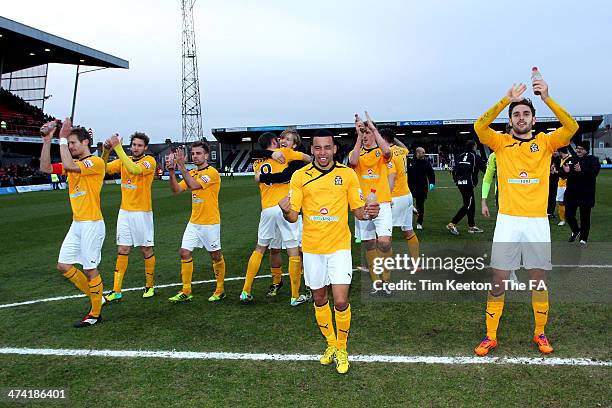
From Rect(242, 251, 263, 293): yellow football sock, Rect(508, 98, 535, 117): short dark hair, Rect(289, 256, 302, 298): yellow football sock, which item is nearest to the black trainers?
Rect(242, 251, 263, 293): yellow football sock

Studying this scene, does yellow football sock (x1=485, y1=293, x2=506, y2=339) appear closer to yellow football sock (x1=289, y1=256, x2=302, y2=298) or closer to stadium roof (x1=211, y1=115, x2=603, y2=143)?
yellow football sock (x1=289, y1=256, x2=302, y2=298)

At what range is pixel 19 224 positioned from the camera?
51.6ft

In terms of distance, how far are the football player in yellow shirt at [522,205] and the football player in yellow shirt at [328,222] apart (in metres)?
1.37

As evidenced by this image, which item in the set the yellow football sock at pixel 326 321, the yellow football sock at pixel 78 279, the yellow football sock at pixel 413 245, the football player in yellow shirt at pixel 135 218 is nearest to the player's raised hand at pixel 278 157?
the yellow football sock at pixel 326 321

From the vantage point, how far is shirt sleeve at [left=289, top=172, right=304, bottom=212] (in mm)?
4320

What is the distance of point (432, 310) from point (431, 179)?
9333mm

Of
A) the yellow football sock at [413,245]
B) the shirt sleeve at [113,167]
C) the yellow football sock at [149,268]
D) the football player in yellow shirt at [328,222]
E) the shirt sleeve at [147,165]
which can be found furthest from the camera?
the yellow football sock at [413,245]

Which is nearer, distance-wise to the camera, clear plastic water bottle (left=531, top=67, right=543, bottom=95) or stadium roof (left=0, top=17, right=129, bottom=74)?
clear plastic water bottle (left=531, top=67, right=543, bottom=95)

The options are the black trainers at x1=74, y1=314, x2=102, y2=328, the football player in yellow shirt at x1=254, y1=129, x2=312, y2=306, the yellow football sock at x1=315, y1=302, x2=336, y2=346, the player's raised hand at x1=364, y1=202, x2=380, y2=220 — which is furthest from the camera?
the football player in yellow shirt at x1=254, y1=129, x2=312, y2=306

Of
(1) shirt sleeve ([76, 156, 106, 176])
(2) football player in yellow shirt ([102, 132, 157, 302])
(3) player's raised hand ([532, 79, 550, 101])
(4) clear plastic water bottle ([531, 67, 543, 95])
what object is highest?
(4) clear plastic water bottle ([531, 67, 543, 95])

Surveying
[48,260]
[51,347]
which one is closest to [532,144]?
[51,347]

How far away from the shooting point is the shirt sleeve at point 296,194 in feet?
14.2

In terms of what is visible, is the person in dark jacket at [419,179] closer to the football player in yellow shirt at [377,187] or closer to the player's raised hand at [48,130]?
the football player in yellow shirt at [377,187]

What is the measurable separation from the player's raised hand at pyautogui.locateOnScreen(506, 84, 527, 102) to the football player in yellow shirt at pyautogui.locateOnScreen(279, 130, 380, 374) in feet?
5.21
